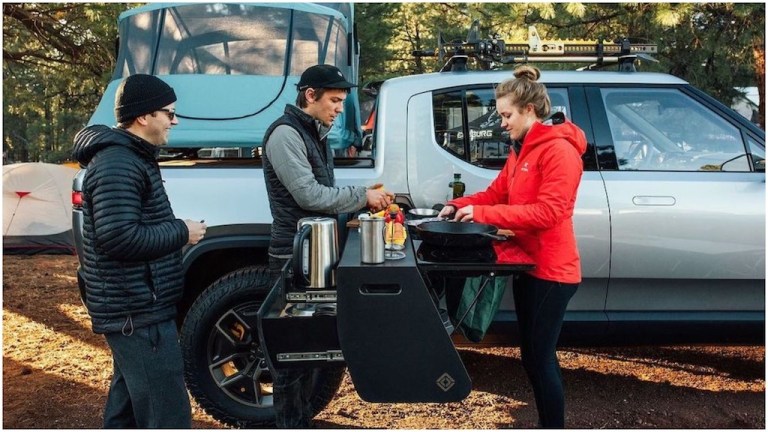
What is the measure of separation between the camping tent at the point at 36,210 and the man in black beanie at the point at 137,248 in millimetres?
7256

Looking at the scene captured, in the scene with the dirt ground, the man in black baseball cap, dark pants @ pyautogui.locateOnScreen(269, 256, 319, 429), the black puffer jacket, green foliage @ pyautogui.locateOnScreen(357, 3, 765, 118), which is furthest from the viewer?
green foliage @ pyautogui.locateOnScreen(357, 3, 765, 118)

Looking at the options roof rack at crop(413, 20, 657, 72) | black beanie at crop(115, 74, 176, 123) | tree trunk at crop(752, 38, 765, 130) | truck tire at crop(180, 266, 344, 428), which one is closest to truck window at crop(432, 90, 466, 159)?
roof rack at crop(413, 20, 657, 72)

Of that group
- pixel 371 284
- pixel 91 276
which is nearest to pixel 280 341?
pixel 371 284

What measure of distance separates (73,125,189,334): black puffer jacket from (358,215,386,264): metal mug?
0.67 meters

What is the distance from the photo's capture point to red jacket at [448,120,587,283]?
103 inches

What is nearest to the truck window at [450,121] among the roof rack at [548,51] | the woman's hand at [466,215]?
the roof rack at [548,51]

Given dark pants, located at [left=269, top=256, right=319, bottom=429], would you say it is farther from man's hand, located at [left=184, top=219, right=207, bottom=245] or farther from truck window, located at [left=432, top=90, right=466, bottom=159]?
truck window, located at [left=432, top=90, right=466, bottom=159]

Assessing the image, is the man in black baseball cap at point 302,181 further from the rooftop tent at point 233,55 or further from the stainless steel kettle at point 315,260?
the rooftop tent at point 233,55

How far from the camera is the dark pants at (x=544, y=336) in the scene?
2729 millimetres

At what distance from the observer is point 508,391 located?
404 centimetres

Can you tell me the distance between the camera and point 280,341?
2391mm

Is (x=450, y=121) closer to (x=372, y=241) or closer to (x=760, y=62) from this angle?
(x=372, y=241)

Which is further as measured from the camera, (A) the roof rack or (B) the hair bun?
(A) the roof rack

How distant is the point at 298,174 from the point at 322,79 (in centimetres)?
47
